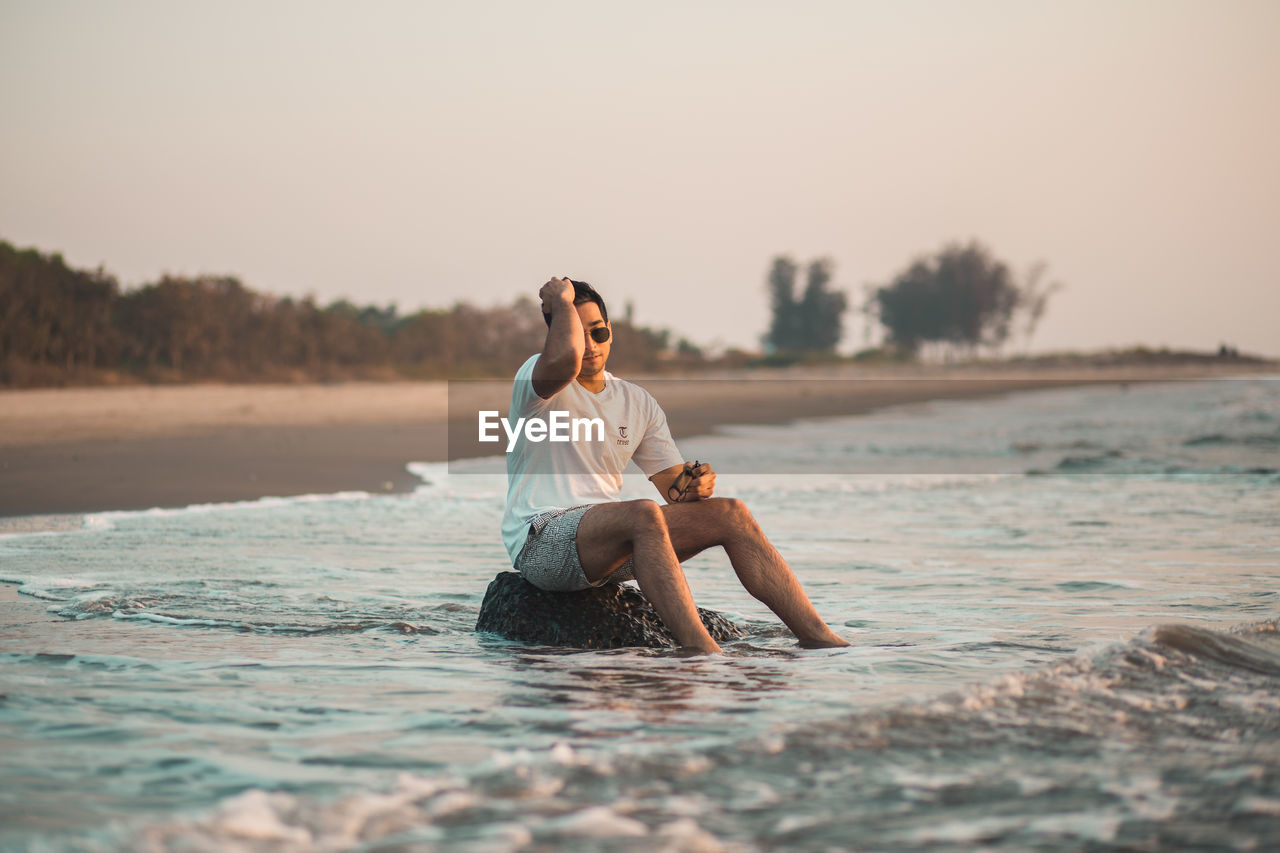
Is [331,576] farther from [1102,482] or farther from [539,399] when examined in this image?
[1102,482]

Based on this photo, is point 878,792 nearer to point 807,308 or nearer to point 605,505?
point 605,505

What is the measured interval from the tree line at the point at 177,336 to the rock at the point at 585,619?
709 inches

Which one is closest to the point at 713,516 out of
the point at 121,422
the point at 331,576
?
the point at 331,576

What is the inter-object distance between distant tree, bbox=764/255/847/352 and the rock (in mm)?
86664

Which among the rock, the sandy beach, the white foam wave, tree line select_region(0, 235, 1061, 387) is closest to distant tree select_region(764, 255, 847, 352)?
tree line select_region(0, 235, 1061, 387)

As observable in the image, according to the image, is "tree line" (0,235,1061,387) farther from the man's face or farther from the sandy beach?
the man's face

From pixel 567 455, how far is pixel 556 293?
1.94 feet

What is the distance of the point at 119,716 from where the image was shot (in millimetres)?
3182

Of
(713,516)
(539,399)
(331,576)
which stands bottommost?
(331,576)

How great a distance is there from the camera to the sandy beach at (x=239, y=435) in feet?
33.5

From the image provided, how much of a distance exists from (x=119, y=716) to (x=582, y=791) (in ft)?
4.82

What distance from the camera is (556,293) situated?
4031 millimetres

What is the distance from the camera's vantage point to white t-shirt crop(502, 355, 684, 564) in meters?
4.12

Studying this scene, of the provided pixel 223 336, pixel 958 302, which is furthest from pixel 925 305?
pixel 223 336
